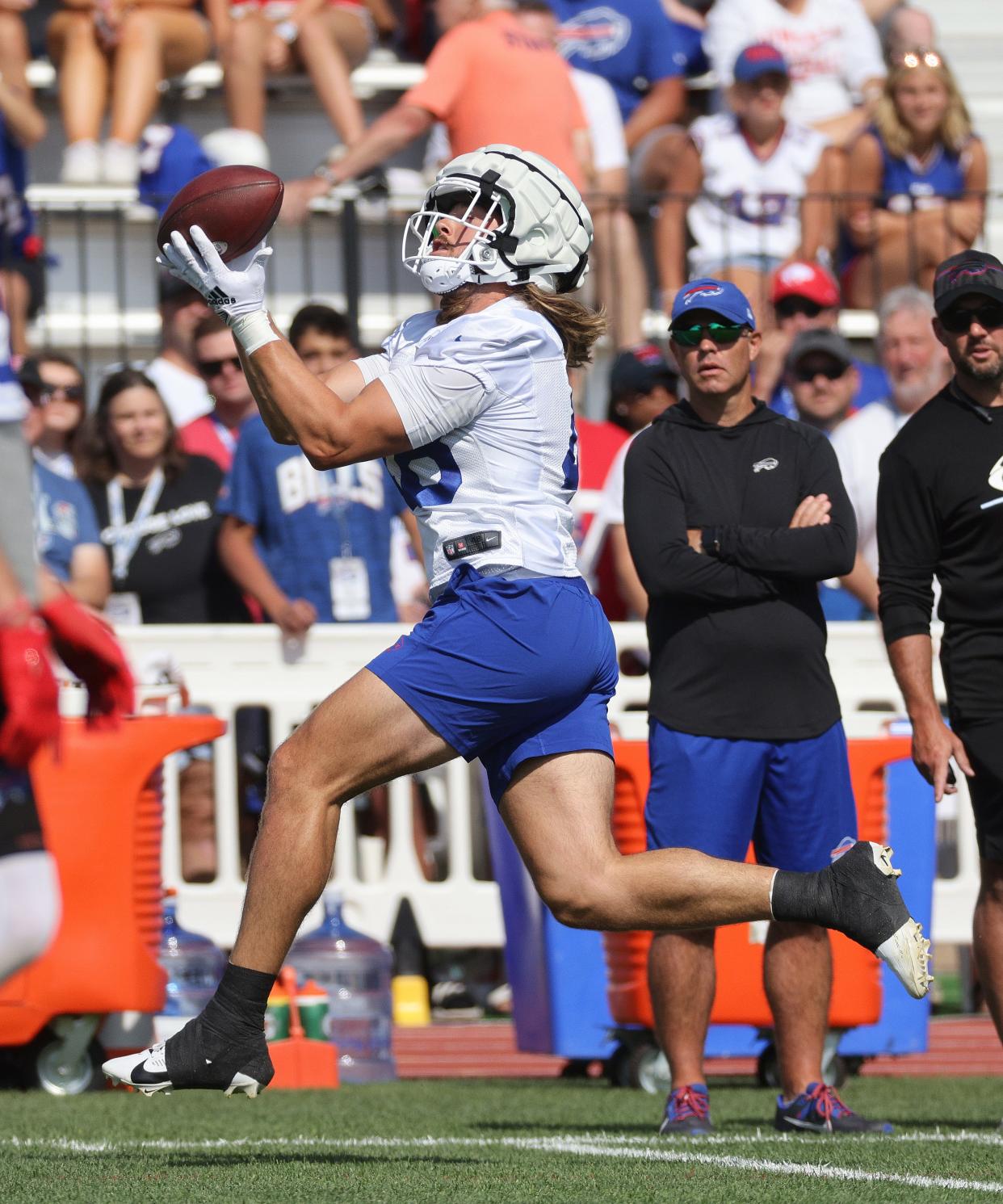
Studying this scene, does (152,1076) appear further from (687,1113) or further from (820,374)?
(820,374)

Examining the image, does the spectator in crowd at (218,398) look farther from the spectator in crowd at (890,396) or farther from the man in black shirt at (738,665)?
the man in black shirt at (738,665)

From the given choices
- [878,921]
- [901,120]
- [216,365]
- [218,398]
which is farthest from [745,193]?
[878,921]

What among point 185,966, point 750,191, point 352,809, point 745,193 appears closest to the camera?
point 185,966

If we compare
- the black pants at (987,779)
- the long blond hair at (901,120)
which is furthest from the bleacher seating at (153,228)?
the black pants at (987,779)

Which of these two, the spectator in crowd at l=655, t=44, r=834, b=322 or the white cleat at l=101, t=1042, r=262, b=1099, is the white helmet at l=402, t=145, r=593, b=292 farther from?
the spectator in crowd at l=655, t=44, r=834, b=322

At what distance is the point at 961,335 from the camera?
6031 mm

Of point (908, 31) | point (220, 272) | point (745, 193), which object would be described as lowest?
point (220, 272)

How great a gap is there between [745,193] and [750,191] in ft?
0.55

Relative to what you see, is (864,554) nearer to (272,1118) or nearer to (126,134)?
Result: (272,1118)

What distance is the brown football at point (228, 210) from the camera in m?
4.77

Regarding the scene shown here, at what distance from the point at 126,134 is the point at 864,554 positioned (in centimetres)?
484

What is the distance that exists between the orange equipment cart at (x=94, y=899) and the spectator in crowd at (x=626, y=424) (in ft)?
6.51

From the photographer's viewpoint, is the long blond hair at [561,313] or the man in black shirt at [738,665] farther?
the man in black shirt at [738,665]

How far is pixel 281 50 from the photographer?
12.3 meters
